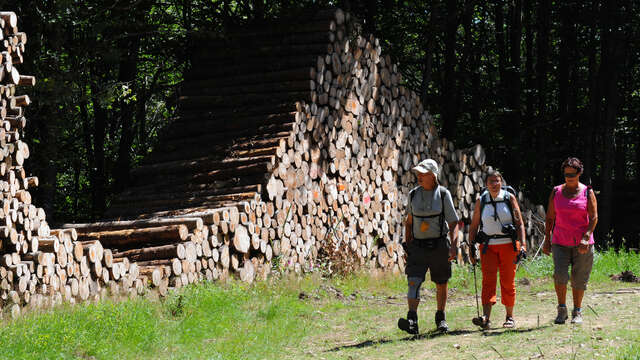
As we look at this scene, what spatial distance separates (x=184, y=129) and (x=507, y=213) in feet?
21.5

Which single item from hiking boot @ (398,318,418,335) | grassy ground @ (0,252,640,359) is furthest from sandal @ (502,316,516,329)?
hiking boot @ (398,318,418,335)

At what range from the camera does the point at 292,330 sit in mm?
8188

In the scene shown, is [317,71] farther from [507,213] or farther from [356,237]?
[507,213]

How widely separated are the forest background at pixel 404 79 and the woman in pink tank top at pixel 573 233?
6953 mm

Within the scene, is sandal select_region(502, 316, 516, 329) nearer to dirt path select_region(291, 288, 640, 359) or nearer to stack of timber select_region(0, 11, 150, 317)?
dirt path select_region(291, 288, 640, 359)

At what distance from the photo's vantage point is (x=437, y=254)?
316 inches

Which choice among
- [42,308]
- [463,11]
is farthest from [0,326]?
[463,11]

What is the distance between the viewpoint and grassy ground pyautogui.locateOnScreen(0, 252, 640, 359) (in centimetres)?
645

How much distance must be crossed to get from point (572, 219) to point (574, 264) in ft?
1.77

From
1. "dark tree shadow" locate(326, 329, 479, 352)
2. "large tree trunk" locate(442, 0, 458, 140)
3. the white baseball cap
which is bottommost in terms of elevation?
"dark tree shadow" locate(326, 329, 479, 352)

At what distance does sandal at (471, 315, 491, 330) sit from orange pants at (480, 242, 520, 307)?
207mm

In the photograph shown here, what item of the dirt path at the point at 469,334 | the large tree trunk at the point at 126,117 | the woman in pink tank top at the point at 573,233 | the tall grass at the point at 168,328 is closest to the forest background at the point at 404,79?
the large tree trunk at the point at 126,117

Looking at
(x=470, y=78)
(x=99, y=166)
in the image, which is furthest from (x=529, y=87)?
(x=99, y=166)

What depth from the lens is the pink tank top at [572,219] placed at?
26.7 feet
